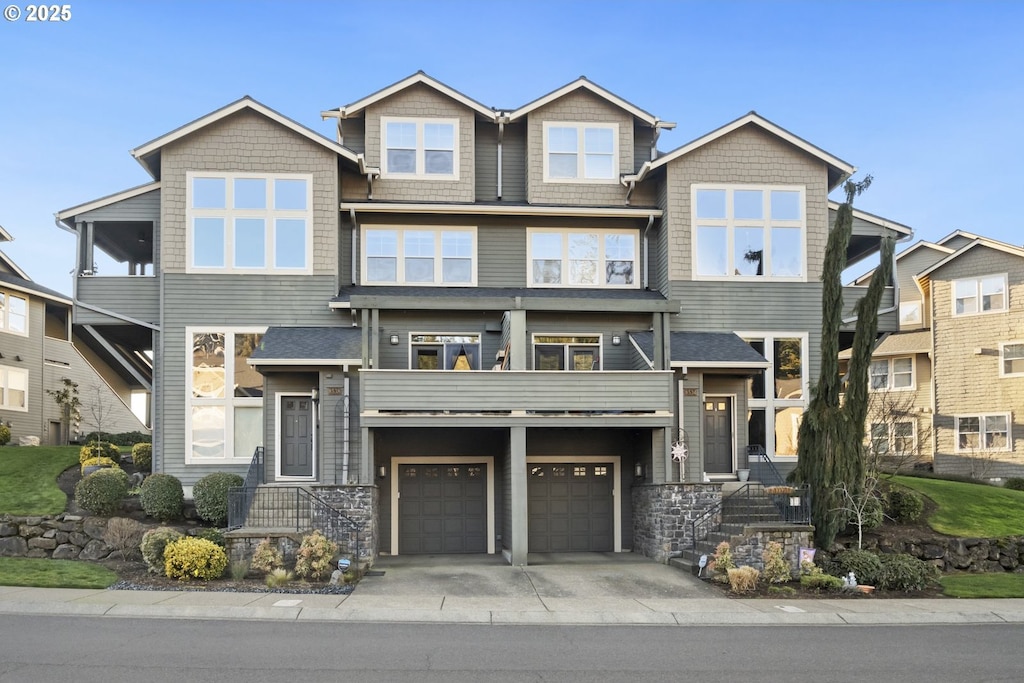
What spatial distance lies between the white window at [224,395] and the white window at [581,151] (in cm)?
882

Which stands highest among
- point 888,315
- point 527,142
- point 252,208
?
point 527,142

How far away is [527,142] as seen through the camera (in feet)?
80.0

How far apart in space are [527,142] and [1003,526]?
48.4ft

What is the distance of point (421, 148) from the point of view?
78.4ft

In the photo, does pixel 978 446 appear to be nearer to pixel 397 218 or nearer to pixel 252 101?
pixel 397 218

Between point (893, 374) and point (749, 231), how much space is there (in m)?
17.4

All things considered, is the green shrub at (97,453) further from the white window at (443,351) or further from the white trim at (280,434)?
the white window at (443,351)

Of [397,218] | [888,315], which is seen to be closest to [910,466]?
[888,315]

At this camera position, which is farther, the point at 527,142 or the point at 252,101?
the point at 527,142

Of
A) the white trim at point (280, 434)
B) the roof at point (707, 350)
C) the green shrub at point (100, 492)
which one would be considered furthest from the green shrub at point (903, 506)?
the green shrub at point (100, 492)

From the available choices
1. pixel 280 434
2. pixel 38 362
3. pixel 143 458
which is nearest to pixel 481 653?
pixel 280 434

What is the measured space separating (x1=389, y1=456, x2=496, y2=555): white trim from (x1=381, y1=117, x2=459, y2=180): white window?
7.19m

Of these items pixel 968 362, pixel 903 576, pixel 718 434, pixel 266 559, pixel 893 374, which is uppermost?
pixel 968 362

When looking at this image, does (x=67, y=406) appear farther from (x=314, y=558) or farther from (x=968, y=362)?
(x=968, y=362)
